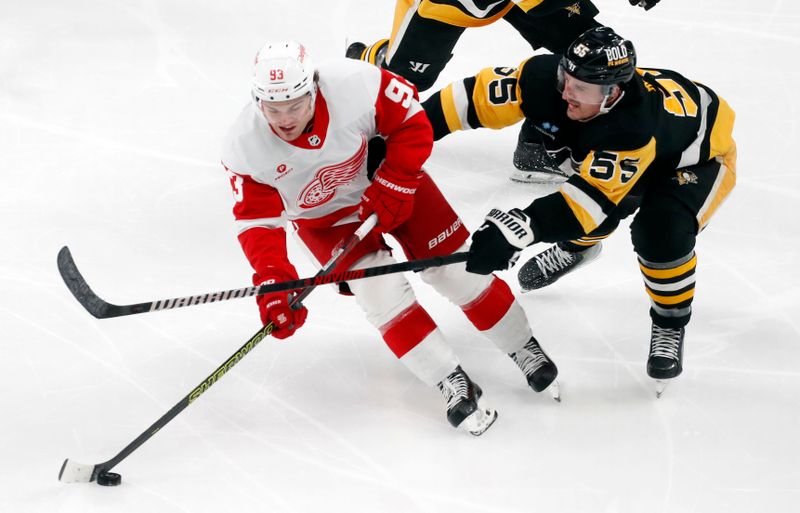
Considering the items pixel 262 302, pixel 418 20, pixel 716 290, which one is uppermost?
pixel 418 20

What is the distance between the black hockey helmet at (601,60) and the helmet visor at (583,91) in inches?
0.5

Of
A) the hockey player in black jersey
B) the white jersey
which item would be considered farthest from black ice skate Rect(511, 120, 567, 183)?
the white jersey

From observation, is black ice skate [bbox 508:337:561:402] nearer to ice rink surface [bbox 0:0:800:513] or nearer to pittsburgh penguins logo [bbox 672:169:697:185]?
ice rink surface [bbox 0:0:800:513]

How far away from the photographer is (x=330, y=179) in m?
2.54

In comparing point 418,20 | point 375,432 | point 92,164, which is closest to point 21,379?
point 375,432

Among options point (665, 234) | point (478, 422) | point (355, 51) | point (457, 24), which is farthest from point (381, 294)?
point (355, 51)

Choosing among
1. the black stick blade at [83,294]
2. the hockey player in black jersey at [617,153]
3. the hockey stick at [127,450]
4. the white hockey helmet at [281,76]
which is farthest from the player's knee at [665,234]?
the black stick blade at [83,294]

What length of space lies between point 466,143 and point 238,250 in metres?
1.18

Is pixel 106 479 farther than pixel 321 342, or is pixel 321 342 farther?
pixel 321 342

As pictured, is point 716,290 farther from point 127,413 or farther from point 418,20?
point 127,413

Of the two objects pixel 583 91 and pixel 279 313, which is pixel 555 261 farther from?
pixel 279 313

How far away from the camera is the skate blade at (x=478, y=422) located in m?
2.62

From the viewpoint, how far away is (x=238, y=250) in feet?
11.7

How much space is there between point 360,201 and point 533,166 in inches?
53.7
